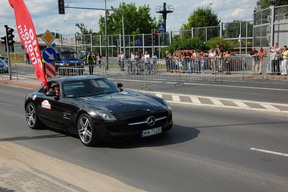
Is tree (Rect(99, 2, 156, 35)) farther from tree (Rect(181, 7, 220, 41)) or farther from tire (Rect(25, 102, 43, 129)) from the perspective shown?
tire (Rect(25, 102, 43, 129))

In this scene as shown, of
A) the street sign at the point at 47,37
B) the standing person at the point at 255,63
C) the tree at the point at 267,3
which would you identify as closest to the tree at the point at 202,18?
the tree at the point at 267,3

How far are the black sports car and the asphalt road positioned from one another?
1.08ft

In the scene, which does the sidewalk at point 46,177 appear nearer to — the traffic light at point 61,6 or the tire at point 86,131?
the tire at point 86,131

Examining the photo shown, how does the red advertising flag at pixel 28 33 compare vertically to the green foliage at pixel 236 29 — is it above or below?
below

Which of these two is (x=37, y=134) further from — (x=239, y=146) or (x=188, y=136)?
(x=239, y=146)

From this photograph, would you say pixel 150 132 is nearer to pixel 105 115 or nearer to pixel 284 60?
pixel 105 115

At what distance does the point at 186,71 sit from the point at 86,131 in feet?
51.7

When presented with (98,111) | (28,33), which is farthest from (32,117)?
(98,111)

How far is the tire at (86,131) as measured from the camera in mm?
7094

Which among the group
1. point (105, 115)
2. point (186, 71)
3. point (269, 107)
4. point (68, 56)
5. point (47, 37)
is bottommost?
point (269, 107)

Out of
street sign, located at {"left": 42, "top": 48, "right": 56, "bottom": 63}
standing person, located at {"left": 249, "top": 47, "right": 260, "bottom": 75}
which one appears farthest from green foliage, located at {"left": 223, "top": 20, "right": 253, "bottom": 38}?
street sign, located at {"left": 42, "top": 48, "right": 56, "bottom": 63}

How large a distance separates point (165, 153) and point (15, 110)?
7.72 metres

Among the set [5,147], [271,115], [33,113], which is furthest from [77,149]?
[271,115]

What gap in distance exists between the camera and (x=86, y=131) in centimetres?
732
